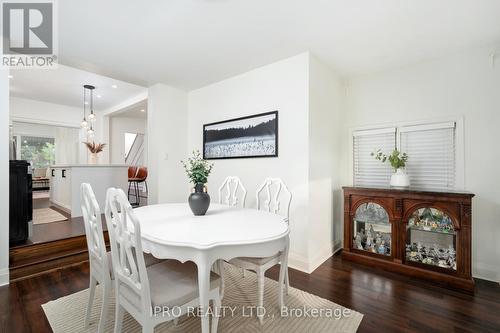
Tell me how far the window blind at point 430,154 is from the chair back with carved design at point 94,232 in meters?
3.21

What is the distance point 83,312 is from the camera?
6.04 feet

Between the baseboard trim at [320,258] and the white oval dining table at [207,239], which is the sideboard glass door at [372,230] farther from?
the white oval dining table at [207,239]

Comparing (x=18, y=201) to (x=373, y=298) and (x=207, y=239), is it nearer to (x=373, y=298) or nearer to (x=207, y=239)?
(x=207, y=239)

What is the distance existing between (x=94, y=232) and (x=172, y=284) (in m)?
0.64

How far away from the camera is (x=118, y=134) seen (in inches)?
269

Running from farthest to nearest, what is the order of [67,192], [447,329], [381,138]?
[67,192]
[381,138]
[447,329]

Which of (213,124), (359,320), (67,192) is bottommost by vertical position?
(359,320)

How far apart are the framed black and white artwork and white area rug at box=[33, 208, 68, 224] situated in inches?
107

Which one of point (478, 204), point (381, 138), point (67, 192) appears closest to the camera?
point (478, 204)

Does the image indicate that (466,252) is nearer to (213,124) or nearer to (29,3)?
(213,124)

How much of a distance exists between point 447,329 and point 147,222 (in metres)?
2.24

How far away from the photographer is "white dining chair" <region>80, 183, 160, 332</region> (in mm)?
1438

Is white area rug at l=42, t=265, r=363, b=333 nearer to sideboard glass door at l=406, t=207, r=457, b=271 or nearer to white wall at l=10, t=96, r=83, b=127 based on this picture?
sideboard glass door at l=406, t=207, r=457, b=271

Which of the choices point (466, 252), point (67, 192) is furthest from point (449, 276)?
point (67, 192)
